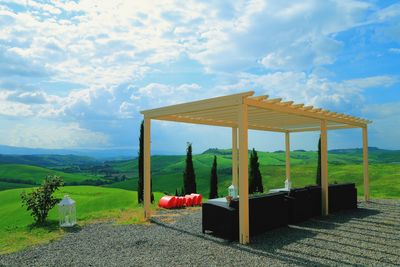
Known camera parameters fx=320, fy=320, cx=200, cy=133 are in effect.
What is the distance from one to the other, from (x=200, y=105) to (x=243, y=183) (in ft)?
7.22

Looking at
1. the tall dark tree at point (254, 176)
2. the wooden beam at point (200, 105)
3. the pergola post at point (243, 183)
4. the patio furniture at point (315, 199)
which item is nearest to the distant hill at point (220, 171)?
the tall dark tree at point (254, 176)

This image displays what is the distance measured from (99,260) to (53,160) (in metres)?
94.7

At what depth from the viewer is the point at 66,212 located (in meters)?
8.34

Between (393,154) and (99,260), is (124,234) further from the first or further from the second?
(393,154)

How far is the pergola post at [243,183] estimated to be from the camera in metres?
6.38

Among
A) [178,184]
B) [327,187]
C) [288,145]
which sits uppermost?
[288,145]

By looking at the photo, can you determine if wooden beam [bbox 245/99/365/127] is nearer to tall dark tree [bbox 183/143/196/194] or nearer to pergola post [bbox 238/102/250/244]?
pergola post [bbox 238/102/250/244]

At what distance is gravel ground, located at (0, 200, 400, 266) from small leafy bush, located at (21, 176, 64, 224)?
1440 mm

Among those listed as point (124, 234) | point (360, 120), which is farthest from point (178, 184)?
point (124, 234)

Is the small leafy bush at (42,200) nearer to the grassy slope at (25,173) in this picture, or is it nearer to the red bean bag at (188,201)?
the red bean bag at (188,201)

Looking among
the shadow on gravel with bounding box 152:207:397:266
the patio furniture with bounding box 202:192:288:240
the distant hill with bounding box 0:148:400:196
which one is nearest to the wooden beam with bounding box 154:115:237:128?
the shadow on gravel with bounding box 152:207:397:266

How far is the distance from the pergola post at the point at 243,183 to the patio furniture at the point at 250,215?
10.2 inches

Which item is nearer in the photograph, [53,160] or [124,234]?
[124,234]

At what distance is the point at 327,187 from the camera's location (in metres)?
9.52
